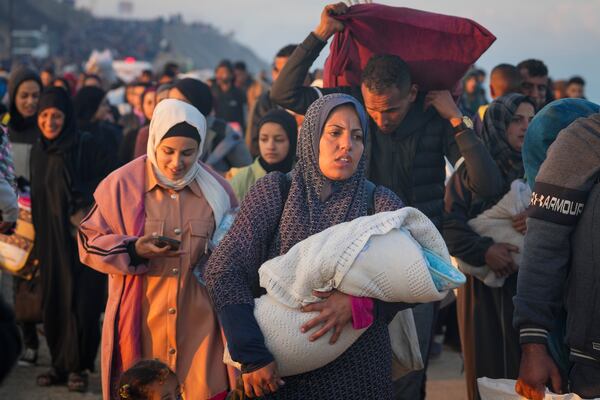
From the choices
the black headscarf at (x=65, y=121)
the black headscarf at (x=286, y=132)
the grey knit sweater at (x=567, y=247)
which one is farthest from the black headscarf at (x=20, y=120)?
the grey knit sweater at (x=567, y=247)

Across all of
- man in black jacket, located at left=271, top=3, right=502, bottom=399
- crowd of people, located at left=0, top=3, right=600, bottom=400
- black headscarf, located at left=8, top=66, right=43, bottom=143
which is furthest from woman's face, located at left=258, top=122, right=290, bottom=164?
black headscarf, located at left=8, top=66, right=43, bottom=143

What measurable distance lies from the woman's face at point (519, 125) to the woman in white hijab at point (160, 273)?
6.44ft

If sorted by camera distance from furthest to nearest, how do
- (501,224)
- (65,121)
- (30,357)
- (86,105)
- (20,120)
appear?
1. (86,105)
2. (20,120)
3. (30,357)
4. (65,121)
5. (501,224)

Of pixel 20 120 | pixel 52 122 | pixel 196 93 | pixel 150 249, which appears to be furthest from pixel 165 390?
pixel 20 120

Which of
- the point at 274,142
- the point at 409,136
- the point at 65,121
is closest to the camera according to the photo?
the point at 409,136

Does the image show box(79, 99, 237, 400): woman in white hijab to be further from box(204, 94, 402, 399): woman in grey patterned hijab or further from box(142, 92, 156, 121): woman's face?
box(142, 92, 156, 121): woman's face

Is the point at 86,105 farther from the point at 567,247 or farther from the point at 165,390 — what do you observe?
the point at 567,247

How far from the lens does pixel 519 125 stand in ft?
21.1

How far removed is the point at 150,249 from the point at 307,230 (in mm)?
1016

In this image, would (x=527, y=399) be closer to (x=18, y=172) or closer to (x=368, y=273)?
(x=368, y=273)

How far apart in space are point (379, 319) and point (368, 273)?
0.32 metres

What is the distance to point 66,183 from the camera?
303 inches

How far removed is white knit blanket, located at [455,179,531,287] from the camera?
240 inches

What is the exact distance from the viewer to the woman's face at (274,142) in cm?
711
